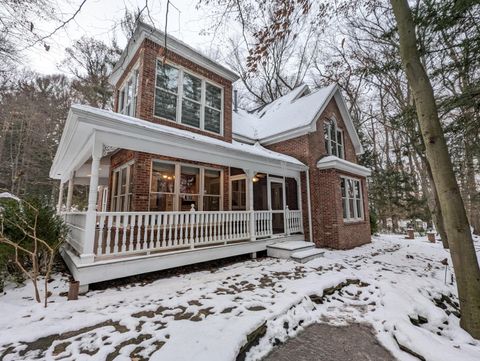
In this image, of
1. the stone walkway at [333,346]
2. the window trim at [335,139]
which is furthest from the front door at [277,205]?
the stone walkway at [333,346]

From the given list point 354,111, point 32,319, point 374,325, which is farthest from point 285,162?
point 354,111

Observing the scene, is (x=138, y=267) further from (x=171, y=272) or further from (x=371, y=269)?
(x=371, y=269)

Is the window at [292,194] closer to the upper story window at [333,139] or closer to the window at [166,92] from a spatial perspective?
the upper story window at [333,139]

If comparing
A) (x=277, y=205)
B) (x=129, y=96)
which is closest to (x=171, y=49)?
(x=129, y=96)

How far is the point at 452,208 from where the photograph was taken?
324 cm

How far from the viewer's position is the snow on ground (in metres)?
2.45

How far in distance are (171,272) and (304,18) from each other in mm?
6764

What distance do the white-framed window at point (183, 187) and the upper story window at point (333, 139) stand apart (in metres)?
5.88

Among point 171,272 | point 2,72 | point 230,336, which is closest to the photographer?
point 230,336

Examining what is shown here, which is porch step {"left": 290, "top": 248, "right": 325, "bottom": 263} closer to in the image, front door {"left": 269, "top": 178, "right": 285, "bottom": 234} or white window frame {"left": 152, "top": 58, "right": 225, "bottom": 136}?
front door {"left": 269, "top": 178, "right": 285, "bottom": 234}

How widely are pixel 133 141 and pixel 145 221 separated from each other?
1807mm

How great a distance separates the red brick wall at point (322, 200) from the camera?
8.72 metres

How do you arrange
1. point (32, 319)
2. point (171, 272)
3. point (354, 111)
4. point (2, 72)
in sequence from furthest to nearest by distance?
1. point (354, 111)
2. point (2, 72)
3. point (171, 272)
4. point (32, 319)

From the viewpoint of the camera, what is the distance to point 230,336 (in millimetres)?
2588
